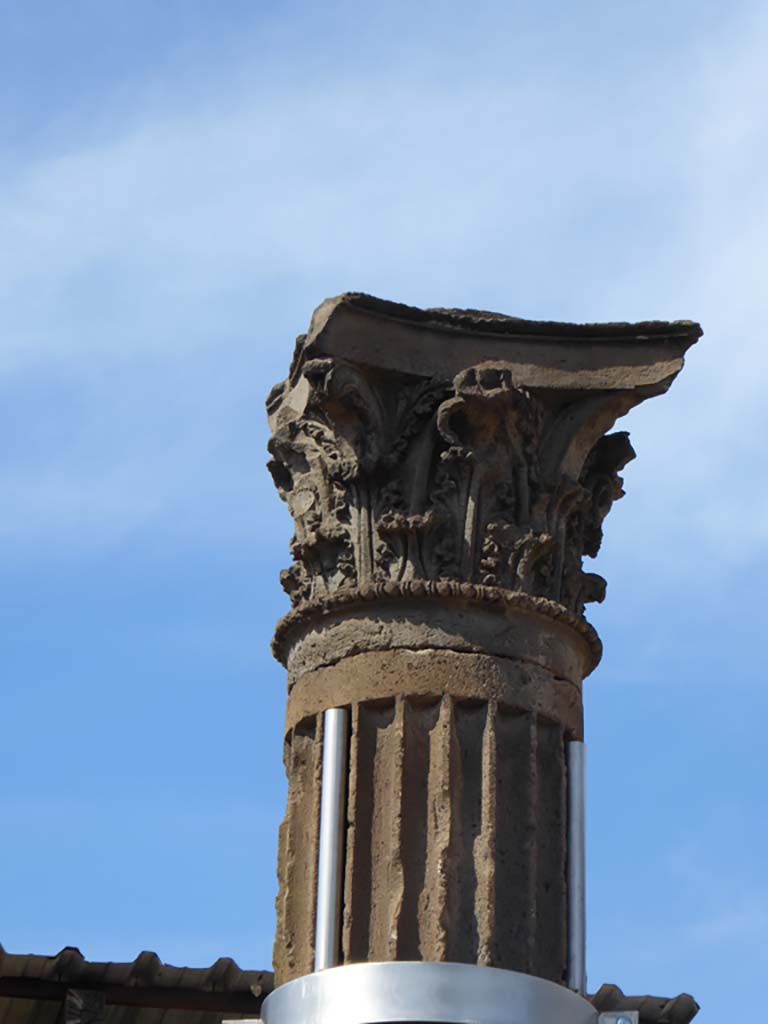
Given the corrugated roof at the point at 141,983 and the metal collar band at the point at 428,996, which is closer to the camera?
the metal collar band at the point at 428,996

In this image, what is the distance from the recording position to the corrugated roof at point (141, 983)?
41.4 ft

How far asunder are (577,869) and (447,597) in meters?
1.20

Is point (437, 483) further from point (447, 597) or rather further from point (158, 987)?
point (158, 987)

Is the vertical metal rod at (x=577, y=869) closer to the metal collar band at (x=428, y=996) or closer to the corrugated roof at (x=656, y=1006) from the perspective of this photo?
the metal collar band at (x=428, y=996)

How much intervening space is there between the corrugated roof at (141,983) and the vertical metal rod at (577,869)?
154 inches

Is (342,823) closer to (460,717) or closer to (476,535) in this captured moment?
(460,717)

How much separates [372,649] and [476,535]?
2.10 feet

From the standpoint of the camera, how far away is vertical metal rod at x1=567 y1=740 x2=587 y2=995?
8.80 meters

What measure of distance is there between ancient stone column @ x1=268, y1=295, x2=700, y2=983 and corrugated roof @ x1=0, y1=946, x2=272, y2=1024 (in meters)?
3.53

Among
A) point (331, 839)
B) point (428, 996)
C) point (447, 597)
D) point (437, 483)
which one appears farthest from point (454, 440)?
point (428, 996)

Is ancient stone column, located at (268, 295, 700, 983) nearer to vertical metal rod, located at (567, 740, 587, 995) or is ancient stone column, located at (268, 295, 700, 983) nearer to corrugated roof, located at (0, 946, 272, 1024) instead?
vertical metal rod, located at (567, 740, 587, 995)

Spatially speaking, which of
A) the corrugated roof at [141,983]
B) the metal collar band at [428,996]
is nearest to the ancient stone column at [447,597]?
the metal collar band at [428,996]

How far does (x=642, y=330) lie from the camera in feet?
31.4

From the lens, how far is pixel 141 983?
1266 centimetres
